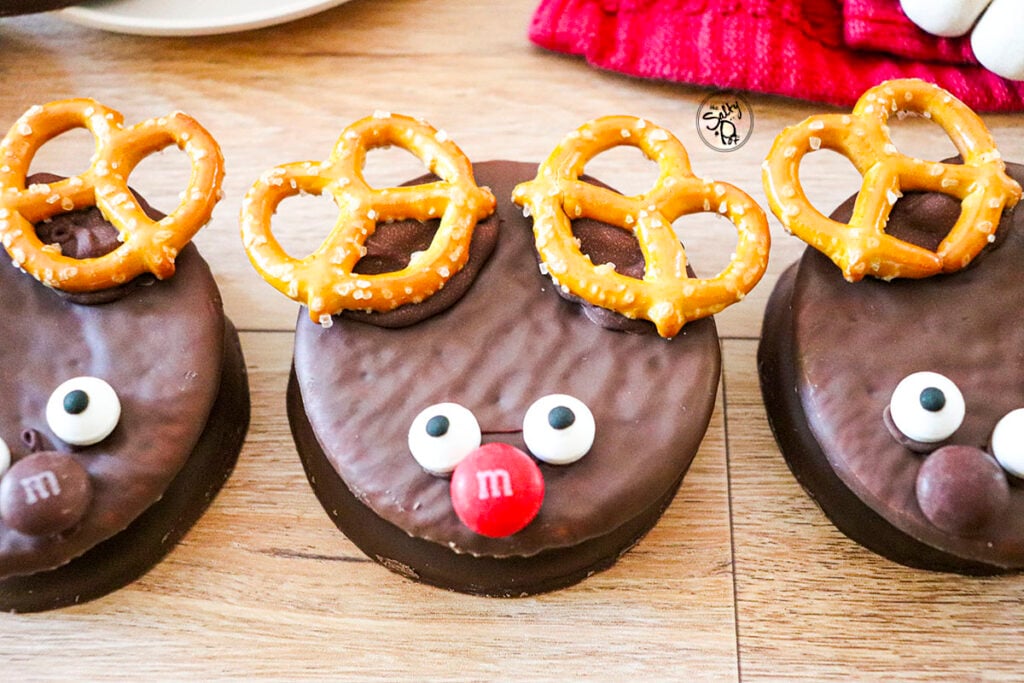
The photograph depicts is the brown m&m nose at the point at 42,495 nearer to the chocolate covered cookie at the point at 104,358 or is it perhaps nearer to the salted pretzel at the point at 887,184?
the chocolate covered cookie at the point at 104,358

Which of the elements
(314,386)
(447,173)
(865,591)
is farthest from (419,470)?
(865,591)

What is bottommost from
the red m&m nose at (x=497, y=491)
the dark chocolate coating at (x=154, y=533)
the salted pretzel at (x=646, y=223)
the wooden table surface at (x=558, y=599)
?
the wooden table surface at (x=558, y=599)

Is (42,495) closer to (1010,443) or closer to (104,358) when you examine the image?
(104,358)

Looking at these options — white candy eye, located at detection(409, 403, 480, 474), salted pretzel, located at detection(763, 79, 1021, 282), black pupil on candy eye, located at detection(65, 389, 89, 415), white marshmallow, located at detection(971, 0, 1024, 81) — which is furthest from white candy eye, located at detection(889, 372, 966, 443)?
black pupil on candy eye, located at detection(65, 389, 89, 415)

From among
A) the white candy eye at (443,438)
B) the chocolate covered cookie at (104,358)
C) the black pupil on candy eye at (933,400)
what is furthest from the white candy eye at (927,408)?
the chocolate covered cookie at (104,358)

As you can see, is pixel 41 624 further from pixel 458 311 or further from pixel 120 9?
pixel 120 9

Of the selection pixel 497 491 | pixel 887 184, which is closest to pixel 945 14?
Answer: pixel 887 184
